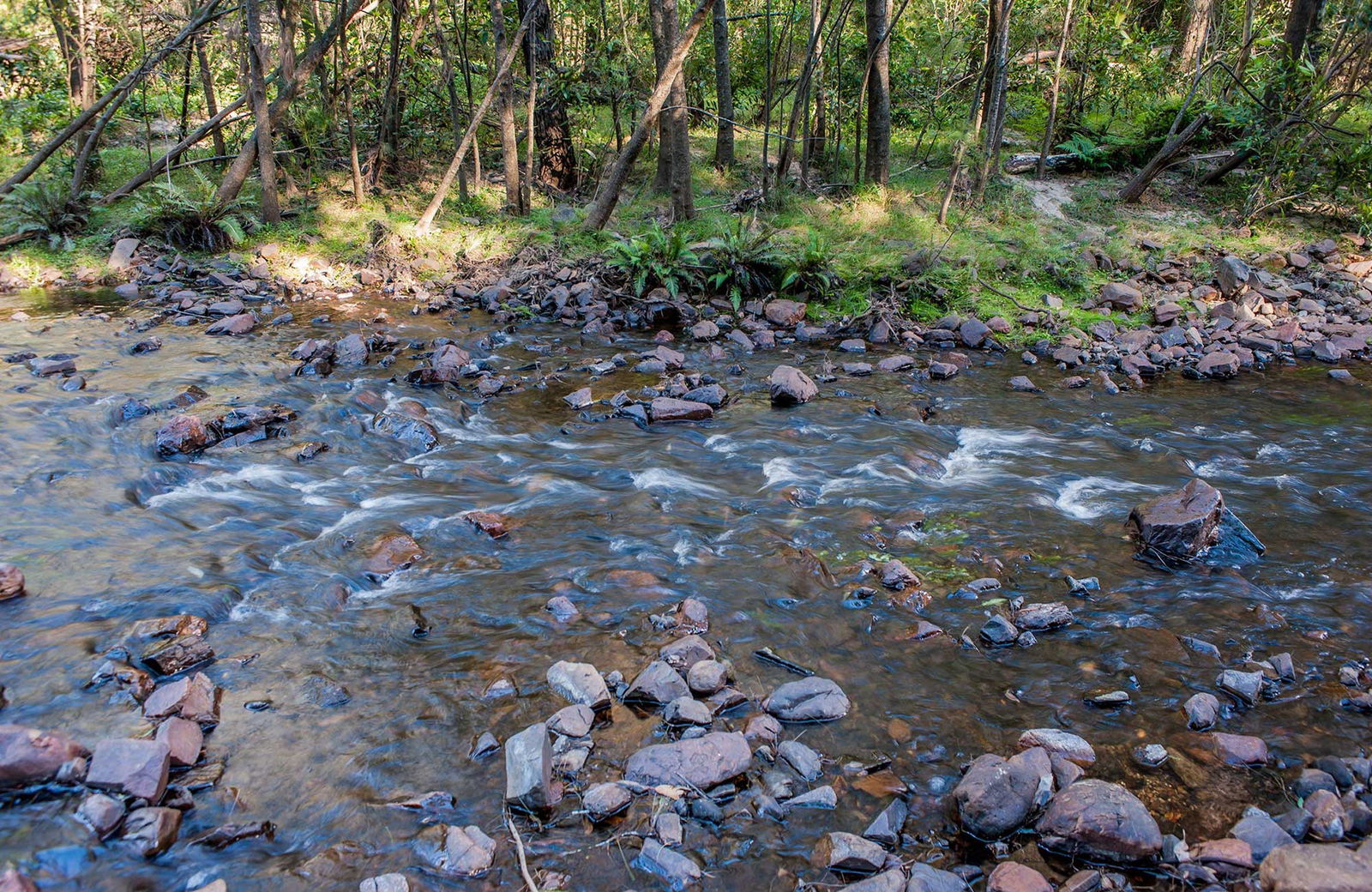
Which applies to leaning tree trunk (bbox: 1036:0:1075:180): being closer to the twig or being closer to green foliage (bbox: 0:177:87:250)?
the twig

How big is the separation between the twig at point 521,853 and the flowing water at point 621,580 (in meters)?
0.06

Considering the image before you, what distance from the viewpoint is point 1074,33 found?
1638cm

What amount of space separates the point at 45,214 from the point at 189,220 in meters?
2.33

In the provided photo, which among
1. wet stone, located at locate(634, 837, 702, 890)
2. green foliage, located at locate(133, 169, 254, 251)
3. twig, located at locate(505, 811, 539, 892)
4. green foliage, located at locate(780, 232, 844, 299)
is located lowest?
wet stone, located at locate(634, 837, 702, 890)

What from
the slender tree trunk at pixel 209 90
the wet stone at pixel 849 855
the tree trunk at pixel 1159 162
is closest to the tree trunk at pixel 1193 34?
the tree trunk at pixel 1159 162

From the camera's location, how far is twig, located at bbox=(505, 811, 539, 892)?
3.21m

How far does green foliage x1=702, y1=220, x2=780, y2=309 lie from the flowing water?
3274mm

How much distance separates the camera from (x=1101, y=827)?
132 inches

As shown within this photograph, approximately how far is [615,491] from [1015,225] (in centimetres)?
1047

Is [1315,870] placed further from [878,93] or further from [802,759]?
[878,93]

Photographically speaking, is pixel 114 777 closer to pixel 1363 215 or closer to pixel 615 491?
pixel 615 491

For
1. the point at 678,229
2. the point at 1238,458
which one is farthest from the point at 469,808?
the point at 678,229

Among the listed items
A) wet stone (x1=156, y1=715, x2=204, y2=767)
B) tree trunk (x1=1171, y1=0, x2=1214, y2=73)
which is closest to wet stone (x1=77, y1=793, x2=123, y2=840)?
wet stone (x1=156, y1=715, x2=204, y2=767)

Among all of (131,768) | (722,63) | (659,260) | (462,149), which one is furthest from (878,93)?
(131,768)
